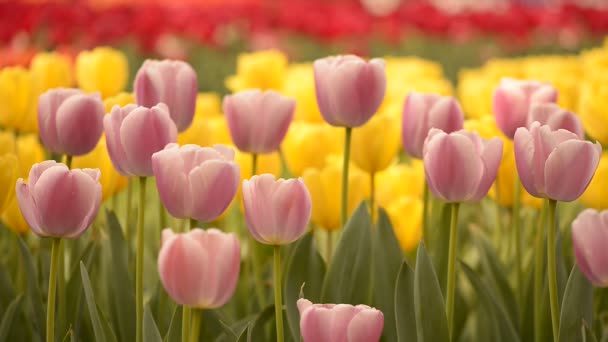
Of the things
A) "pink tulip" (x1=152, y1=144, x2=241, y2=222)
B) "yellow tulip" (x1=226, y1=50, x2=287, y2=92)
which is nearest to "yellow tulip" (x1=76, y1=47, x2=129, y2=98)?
"yellow tulip" (x1=226, y1=50, x2=287, y2=92)

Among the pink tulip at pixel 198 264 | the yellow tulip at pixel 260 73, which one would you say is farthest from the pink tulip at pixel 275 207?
the yellow tulip at pixel 260 73

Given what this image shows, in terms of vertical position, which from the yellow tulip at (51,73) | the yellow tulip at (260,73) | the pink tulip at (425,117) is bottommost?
the pink tulip at (425,117)

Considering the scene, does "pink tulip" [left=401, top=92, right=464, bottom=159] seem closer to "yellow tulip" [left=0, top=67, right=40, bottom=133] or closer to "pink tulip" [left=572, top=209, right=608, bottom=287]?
"pink tulip" [left=572, top=209, right=608, bottom=287]

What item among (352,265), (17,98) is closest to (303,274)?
(352,265)

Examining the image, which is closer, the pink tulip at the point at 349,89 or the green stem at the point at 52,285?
the green stem at the point at 52,285

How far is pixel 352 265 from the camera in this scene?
126cm

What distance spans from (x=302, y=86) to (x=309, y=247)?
3.41 ft

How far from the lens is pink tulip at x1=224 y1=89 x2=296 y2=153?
1373mm

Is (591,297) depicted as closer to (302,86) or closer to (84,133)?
(84,133)

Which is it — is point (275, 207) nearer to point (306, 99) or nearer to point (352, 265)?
point (352, 265)

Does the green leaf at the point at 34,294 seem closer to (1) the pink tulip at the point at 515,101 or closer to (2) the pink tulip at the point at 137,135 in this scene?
(2) the pink tulip at the point at 137,135

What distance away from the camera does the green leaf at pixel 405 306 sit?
1.12 metres

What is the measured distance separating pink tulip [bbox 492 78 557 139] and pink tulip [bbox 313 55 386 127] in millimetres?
239

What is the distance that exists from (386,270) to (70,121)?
52 cm
